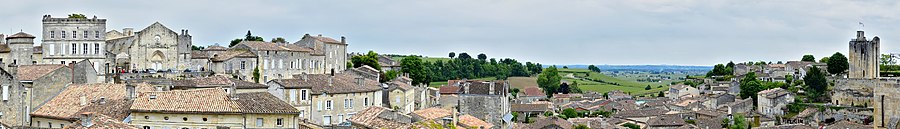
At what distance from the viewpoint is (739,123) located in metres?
89.1

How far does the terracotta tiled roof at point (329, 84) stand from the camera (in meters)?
55.0

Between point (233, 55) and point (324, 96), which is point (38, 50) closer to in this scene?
point (233, 55)

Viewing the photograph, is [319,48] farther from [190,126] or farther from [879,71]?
[879,71]

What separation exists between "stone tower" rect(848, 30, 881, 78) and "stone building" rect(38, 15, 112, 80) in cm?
6884

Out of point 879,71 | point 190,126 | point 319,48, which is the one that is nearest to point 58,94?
point 190,126

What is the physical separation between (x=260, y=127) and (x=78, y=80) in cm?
1496

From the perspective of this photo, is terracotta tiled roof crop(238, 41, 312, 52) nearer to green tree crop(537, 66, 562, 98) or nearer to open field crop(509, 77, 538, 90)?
open field crop(509, 77, 538, 90)

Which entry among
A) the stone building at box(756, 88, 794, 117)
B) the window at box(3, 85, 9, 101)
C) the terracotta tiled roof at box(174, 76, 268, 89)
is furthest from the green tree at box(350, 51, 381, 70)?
the window at box(3, 85, 9, 101)

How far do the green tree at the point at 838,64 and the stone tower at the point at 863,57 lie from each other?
12.3 m

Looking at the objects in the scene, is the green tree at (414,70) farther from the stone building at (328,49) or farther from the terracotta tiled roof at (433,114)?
the terracotta tiled roof at (433,114)

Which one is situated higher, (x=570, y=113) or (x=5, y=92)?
(x=5, y=92)

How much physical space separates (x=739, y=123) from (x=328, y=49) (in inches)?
1392

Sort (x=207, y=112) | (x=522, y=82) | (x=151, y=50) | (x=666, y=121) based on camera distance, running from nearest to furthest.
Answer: (x=207, y=112) → (x=151, y=50) → (x=666, y=121) → (x=522, y=82)

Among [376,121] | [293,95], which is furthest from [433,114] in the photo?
[376,121]
